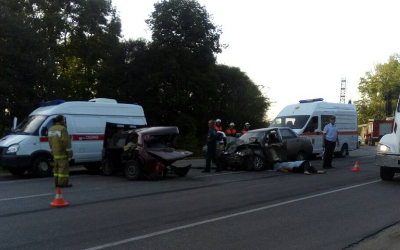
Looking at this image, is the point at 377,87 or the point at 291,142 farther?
the point at 377,87

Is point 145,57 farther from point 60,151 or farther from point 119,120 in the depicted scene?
point 60,151

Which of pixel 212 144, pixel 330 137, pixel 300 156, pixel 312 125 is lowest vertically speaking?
pixel 300 156

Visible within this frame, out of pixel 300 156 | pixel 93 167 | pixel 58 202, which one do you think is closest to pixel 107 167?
pixel 93 167

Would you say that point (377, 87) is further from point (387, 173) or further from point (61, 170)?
point (61, 170)

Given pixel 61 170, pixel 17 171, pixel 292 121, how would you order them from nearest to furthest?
pixel 61 170, pixel 17 171, pixel 292 121

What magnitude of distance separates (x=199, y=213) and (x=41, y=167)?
7850 mm

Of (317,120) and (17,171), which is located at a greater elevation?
(317,120)

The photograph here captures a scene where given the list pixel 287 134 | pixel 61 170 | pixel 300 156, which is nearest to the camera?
pixel 61 170

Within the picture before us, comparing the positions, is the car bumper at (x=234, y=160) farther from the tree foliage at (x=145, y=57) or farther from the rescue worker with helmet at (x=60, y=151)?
the tree foliage at (x=145, y=57)

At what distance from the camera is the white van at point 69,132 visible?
14.2m

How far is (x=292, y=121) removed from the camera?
71.5 ft

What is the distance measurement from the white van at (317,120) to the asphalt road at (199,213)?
25.8 feet

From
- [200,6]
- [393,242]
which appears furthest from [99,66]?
[393,242]

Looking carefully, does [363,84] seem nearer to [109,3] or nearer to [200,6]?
[200,6]
